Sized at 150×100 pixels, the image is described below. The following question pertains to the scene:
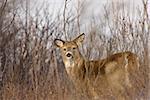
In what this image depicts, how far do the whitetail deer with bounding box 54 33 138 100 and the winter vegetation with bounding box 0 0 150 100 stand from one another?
0.13 meters

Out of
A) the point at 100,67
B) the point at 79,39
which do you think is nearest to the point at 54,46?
the point at 79,39

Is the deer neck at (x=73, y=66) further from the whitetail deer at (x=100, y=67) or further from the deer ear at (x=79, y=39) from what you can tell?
the deer ear at (x=79, y=39)

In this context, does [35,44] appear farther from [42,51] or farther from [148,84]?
[148,84]

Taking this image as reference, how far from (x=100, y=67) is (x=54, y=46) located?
1.30 m

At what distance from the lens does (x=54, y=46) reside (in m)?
9.39

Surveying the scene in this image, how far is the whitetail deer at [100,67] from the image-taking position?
778 centimetres

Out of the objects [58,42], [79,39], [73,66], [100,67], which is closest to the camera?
[100,67]

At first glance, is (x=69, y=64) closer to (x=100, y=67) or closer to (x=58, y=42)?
(x=58, y=42)

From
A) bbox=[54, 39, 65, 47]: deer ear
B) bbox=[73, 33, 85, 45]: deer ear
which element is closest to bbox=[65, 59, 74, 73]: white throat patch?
bbox=[54, 39, 65, 47]: deer ear

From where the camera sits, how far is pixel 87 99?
730 cm

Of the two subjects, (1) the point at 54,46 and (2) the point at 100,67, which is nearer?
(2) the point at 100,67

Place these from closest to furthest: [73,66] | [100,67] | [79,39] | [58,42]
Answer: [100,67], [79,39], [58,42], [73,66]

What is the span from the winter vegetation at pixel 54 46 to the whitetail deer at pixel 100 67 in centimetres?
13

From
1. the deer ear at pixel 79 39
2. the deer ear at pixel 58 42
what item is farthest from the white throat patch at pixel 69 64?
the deer ear at pixel 79 39
